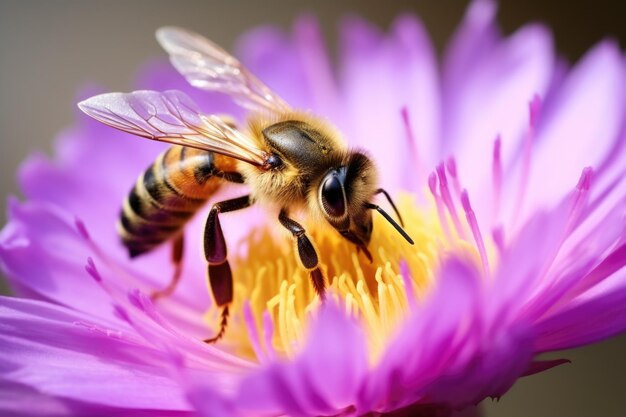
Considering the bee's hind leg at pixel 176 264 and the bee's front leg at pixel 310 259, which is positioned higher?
the bee's hind leg at pixel 176 264

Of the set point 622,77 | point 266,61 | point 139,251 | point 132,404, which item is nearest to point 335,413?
point 132,404

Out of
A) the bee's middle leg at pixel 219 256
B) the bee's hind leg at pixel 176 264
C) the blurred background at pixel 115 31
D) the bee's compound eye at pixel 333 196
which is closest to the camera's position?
the bee's compound eye at pixel 333 196

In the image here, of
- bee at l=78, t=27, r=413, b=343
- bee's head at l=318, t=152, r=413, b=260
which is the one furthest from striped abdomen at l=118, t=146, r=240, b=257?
bee's head at l=318, t=152, r=413, b=260

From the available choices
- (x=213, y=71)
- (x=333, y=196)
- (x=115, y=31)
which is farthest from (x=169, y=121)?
(x=115, y=31)

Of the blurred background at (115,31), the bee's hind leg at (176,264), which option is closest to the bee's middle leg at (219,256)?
the bee's hind leg at (176,264)

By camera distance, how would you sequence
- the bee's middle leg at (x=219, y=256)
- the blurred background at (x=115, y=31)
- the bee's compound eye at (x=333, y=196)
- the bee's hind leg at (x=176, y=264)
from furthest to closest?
the blurred background at (x=115, y=31)
the bee's hind leg at (x=176, y=264)
the bee's middle leg at (x=219, y=256)
the bee's compound eye at (x=333, y=196)

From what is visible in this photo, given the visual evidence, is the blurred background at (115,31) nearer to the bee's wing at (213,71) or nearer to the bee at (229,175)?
the bee's wing at (213,71)

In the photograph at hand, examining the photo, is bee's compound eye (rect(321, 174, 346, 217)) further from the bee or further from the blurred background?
the blurred background
